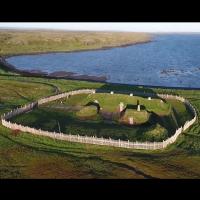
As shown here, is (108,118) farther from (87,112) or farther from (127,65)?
(127,65)

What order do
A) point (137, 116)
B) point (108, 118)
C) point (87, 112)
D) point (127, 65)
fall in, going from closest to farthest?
point (137, 116) < point (108, 118) < point (87, 112) < point (127, 65)

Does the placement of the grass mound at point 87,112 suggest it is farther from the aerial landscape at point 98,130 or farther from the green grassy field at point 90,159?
the green grassy field at point 90,159

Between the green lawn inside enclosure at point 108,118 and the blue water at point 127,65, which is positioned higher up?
the green lawn inside enclosure at point 108,118

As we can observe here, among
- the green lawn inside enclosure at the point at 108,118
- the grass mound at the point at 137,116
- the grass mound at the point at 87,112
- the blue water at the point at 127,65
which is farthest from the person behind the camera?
the blue water at the point at 127,65

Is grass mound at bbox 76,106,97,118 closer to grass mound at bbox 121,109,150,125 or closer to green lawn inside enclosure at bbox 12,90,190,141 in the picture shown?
green lawn inside enclosure at bbox 12,90,190,141

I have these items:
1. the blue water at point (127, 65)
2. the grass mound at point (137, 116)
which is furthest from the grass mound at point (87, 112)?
the blue water at point (127, 65)

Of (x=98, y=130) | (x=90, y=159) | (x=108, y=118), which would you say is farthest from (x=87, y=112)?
(x=90, y=159)

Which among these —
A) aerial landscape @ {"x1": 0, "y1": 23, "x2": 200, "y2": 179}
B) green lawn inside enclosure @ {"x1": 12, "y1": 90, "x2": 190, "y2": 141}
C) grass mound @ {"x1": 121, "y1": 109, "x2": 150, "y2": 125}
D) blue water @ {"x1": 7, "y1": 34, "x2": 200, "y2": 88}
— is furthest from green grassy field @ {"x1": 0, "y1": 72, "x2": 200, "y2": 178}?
blue water @ {"x1": 7, "y1": 34, "x2": 200, "y2": 88}
